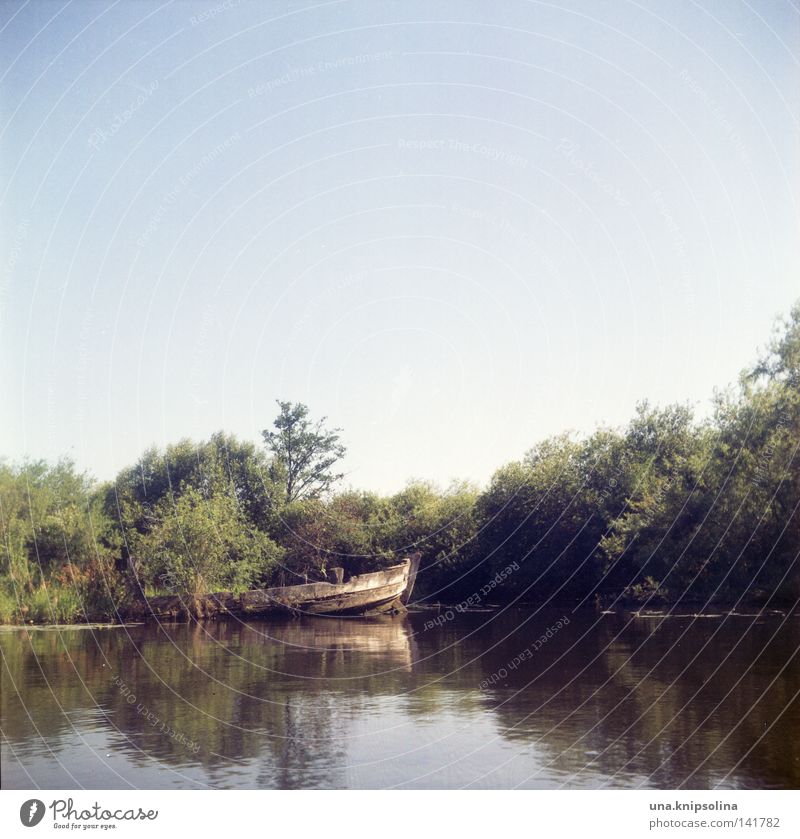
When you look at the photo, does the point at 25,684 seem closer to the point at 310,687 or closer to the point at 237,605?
the point at 310,687

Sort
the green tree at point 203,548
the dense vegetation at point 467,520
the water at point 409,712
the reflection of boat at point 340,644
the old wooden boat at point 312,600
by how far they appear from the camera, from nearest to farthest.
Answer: the water at point 409,712 → the reflection of boat at point 340,644 → the dense vegetation at point 467,520 → the old wooden boat at point 312,600 → the green tree at point 203,548

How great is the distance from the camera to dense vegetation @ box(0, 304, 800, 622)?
32688 millimetres

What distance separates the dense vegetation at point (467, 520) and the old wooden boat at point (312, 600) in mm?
894

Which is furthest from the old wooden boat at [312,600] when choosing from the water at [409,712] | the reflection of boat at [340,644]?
the water at [409,712]

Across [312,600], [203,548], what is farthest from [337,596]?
[203,548]

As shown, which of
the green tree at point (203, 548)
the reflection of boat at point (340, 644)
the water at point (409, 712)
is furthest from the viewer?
the green tree at point (203, 548)

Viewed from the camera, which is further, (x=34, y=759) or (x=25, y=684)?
(x=25, y=684)

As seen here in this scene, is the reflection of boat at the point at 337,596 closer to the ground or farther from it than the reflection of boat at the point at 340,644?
farther from it

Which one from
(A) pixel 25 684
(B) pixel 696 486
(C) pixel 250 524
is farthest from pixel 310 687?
(C) pixel 250 524

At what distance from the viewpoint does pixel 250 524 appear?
143ft

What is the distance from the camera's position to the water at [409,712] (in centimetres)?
1258

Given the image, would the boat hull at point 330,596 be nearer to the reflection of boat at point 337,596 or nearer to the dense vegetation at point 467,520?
the reflection of boat at point 337,596

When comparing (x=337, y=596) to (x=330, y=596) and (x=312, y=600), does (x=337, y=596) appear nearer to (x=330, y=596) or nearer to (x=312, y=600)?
(x=330, y=596)
